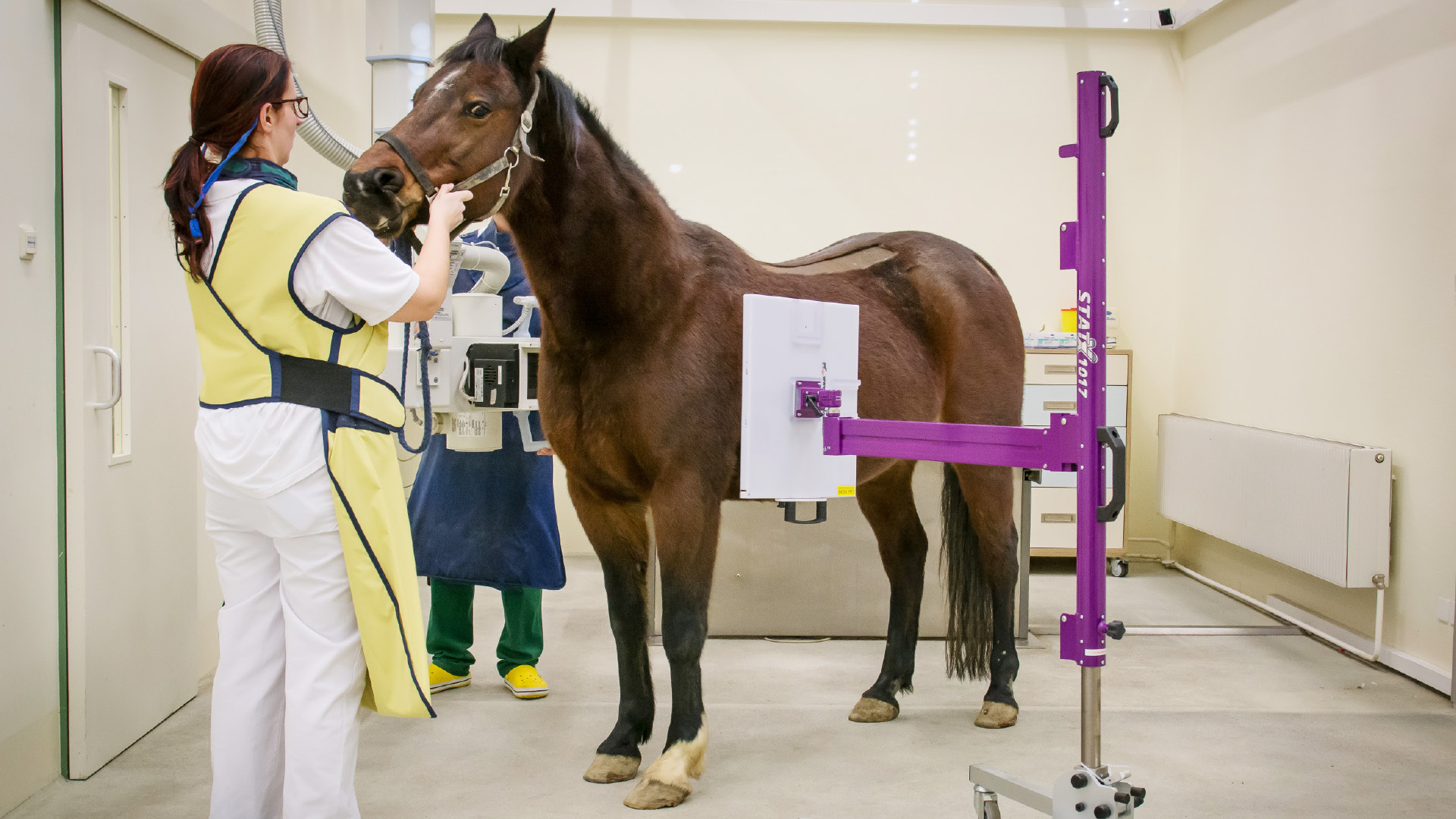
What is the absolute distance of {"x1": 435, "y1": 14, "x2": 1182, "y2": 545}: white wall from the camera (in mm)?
5039

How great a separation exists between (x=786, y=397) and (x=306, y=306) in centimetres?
85

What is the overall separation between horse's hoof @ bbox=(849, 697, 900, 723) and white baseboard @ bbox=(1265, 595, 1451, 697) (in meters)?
1.70

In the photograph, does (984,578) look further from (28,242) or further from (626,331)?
(28,242)

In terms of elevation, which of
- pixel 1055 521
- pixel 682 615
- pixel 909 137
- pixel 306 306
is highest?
pixel 909 137

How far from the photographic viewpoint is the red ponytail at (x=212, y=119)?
4.52 feet

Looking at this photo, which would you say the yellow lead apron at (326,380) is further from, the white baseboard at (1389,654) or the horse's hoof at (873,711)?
the white baseboard at (1389,654)

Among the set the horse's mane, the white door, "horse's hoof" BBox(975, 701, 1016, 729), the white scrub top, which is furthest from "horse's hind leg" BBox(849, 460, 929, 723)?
the white door

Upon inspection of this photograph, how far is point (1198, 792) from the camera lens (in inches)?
87.5

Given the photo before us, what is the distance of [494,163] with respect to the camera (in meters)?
1.85

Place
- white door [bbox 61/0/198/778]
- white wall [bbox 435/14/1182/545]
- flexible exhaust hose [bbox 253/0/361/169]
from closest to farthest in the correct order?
white door [bbox 61/0/198/778]
flexible exhaust hose [bbox 253/0/361/169]
white wall [bbox 435/14/1182/545]

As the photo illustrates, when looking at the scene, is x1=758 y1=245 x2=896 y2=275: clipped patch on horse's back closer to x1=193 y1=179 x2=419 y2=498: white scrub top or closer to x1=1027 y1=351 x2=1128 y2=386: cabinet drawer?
x1=193 y1=179 x2=419 y2=498: white scrub top

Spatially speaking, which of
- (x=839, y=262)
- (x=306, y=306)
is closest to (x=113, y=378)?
(x=306, y=306)

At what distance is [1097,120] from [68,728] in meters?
2.40

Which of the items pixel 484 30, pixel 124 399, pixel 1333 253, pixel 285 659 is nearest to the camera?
pixel 285 659
